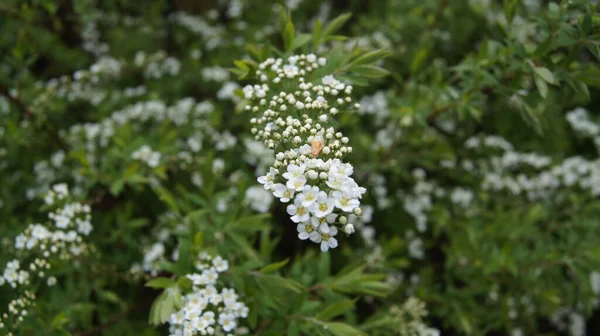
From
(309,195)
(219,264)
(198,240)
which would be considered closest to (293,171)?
(309,195)

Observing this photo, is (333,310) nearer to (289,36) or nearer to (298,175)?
(298,175)

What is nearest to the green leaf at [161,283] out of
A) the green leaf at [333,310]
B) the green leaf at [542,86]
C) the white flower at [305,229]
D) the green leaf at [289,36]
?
the green leaf at [333,310]

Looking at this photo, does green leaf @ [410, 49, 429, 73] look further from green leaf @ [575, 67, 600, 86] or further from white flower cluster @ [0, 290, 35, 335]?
white flower cluster @ [0, 290, 35, 335]

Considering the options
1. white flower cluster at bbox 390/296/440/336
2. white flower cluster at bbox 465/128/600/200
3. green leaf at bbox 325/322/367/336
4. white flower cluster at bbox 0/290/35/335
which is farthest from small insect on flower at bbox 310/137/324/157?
white flower cluster at bbox 465/128/600/200

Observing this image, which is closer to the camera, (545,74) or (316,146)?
(316,146)

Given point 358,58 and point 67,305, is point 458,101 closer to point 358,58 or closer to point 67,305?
point 358,58

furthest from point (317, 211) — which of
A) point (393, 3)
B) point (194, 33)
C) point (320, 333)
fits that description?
point (194, 33)
